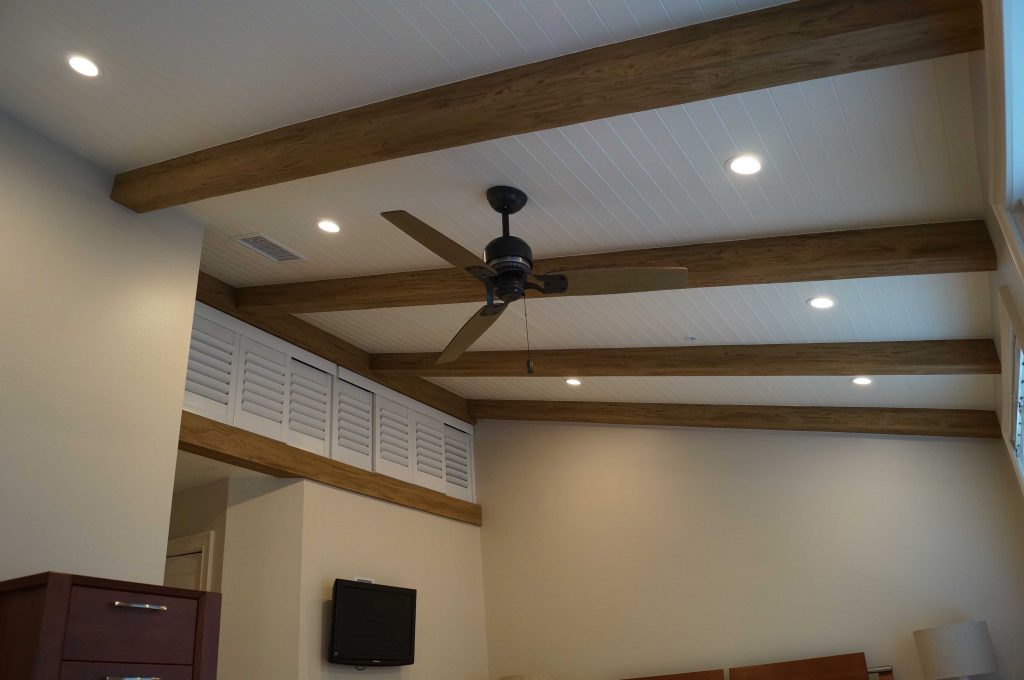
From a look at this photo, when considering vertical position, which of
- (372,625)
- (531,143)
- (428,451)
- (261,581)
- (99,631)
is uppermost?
(531,143)

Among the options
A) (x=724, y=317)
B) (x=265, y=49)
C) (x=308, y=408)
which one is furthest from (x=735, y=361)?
(x=265, y=49)

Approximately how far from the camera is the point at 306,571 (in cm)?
544

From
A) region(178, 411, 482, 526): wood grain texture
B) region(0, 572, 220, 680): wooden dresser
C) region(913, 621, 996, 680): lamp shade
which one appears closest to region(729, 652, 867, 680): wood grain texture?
region(913, 621, 996, 680): lamp shade

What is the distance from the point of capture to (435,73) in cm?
314

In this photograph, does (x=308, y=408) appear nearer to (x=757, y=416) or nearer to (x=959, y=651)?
(x=757, y=416)

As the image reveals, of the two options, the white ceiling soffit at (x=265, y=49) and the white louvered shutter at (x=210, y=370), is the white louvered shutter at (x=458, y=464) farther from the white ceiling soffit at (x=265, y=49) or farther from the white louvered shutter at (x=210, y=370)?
the white ceiling soffit at (x=265, y=49)

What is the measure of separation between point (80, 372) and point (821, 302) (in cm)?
366

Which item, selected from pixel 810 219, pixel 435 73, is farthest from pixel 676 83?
pixel 810 219

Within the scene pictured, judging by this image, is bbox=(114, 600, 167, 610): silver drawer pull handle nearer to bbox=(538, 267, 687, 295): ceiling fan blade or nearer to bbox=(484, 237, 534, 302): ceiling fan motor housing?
bbox=(484, 237, 534, 302): ceiling fan motor housing

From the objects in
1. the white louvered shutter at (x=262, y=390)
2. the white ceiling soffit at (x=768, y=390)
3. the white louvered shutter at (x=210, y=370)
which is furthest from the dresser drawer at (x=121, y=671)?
the white ceiling soffit at (x=768, y=390)

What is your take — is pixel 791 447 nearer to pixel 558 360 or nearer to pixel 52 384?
pixel 558 360

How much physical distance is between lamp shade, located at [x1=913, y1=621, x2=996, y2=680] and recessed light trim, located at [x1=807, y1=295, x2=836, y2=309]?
91.7 inches

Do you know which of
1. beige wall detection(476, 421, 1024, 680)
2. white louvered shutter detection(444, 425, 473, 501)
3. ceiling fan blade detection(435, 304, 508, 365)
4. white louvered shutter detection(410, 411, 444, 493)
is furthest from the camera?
white louvered shutter detection(444, 425, 473, 501)

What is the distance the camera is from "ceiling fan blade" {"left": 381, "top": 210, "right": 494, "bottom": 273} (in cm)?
320
